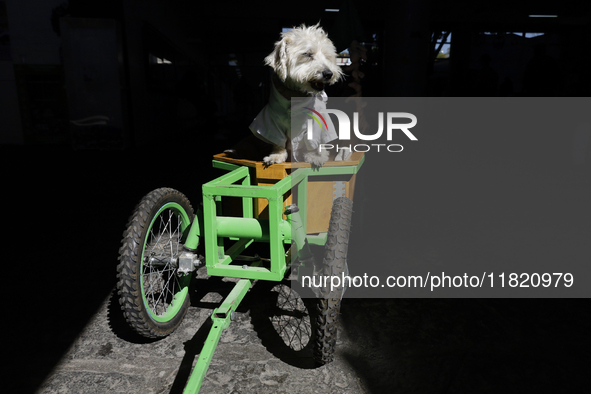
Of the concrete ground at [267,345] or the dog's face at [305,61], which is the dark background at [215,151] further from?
the dog's face at [305,61]

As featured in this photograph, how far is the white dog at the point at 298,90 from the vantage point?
2.03 metres

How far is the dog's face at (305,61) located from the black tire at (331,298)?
736mm

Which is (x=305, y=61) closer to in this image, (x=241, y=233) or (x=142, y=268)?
(x=241, y=233)

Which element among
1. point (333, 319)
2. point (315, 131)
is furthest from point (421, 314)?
point (315, 131)

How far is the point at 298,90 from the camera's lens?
214 cm

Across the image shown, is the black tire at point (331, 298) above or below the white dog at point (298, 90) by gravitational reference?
below

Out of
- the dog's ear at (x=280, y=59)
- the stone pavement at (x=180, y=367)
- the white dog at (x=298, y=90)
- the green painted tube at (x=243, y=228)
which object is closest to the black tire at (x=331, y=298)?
the stone pavement at (x=180, y=367)

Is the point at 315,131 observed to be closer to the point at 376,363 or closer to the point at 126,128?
the point at 376,363

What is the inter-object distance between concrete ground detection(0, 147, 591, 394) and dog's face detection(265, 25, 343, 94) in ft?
4.09

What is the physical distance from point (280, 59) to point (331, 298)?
4.14 ft

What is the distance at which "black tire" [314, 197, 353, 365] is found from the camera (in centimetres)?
155

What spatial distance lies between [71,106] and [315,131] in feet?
22.7

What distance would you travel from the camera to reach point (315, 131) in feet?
7.18

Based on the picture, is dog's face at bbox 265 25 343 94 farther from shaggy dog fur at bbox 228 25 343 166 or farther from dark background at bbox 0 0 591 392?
dark background at bbox 0 0 591 392
